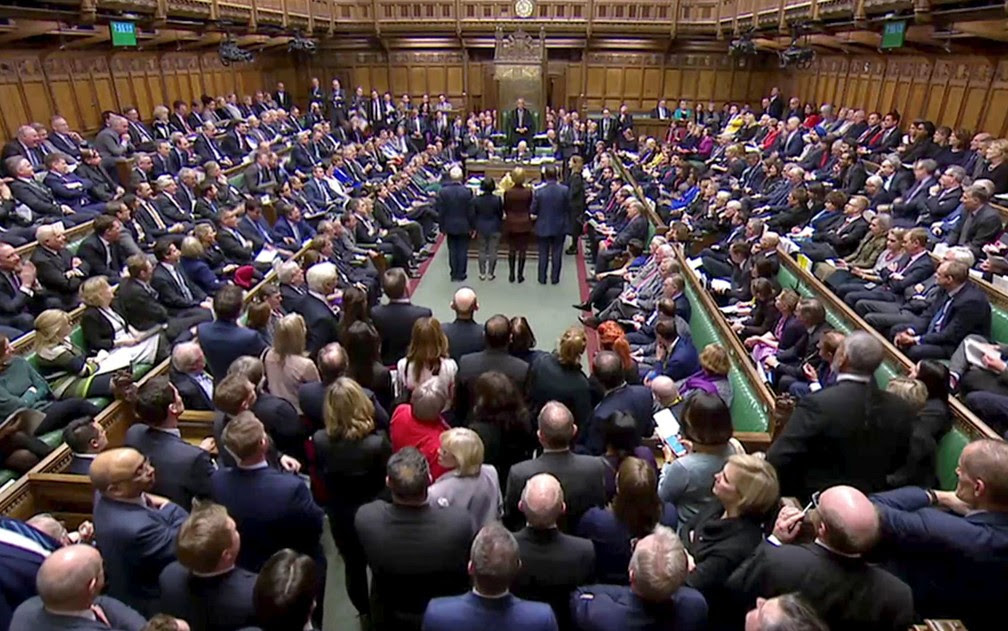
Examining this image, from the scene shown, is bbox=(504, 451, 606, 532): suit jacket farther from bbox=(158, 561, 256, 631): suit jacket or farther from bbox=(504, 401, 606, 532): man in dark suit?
bbox=(158, 561, 256, 631): suit jacket

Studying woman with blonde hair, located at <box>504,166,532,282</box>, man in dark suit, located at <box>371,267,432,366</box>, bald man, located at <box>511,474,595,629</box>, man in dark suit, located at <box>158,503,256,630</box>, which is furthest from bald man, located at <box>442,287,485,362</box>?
woman with blonde hair, located at <box>504,166,532,282</box>

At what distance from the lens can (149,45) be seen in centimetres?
1199

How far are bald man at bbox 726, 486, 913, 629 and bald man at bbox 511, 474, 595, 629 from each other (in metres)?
0.59

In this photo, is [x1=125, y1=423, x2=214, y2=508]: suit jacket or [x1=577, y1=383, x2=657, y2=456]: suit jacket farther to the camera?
A: [x1=577, y1=383, x2=657, y2=456]: suit jacket

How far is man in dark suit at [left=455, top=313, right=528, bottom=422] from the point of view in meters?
3.58

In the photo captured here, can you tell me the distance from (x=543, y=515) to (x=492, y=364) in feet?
5.03

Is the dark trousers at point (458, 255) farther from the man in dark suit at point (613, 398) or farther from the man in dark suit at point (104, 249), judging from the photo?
the man in dark suit at point (613, 398)

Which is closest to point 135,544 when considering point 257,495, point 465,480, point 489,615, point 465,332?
point 257,495

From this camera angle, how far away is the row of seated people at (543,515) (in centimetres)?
192

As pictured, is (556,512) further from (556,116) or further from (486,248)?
(556,116)

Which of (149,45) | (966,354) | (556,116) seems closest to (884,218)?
(966,354)

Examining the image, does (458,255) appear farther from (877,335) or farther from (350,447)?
(350,447)

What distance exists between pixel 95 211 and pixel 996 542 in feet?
28.8

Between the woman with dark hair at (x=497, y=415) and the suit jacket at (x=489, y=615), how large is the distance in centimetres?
112
